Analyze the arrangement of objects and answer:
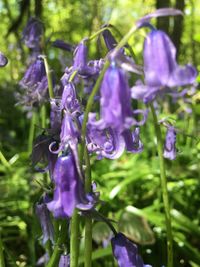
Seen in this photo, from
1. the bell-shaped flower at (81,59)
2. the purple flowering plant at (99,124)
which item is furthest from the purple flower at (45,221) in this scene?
the bell-shaped flower at (81,59)

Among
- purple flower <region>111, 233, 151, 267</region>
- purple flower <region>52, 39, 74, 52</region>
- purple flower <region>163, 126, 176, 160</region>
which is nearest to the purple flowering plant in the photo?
purple flower <region>111, 233, 151, 267</region>

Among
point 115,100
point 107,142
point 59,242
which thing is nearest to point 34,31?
point 107,142

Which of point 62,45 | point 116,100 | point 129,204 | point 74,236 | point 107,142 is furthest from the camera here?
point 129,204

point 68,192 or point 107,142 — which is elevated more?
point 107,142

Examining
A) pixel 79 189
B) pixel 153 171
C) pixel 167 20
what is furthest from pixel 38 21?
pixel 167 20

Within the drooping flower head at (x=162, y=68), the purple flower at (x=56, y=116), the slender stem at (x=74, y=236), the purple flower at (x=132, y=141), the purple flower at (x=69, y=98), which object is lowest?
the slender stem at (x=74, y=236)

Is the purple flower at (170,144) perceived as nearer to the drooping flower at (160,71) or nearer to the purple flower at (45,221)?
the purple flower at (45,221)

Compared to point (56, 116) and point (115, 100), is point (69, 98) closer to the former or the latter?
point (56, 116)
